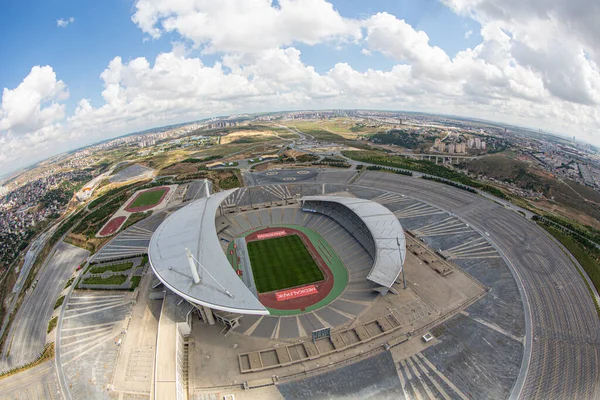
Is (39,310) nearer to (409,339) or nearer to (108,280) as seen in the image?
(108,280)

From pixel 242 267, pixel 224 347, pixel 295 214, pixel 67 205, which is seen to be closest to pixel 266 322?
pixel 224 347

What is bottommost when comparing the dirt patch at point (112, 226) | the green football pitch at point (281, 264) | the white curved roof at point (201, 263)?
the green football pitch at point (281, 264)

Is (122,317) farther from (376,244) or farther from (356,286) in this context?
(376,244)

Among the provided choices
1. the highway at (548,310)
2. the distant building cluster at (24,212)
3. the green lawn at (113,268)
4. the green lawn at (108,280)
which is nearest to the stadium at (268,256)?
the green lawn at (108,280)

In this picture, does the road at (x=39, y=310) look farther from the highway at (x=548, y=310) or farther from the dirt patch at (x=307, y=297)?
the highway at (x=548, y=310)

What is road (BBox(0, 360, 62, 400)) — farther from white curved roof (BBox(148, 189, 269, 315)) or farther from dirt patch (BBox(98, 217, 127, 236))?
dirt patch (BBox(98, 217, 127, 236))

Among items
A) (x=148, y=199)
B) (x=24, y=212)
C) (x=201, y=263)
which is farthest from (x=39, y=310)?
(x=24, y=212)

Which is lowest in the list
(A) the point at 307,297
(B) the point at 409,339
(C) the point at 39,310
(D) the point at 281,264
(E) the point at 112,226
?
(B) the point at 409,339
